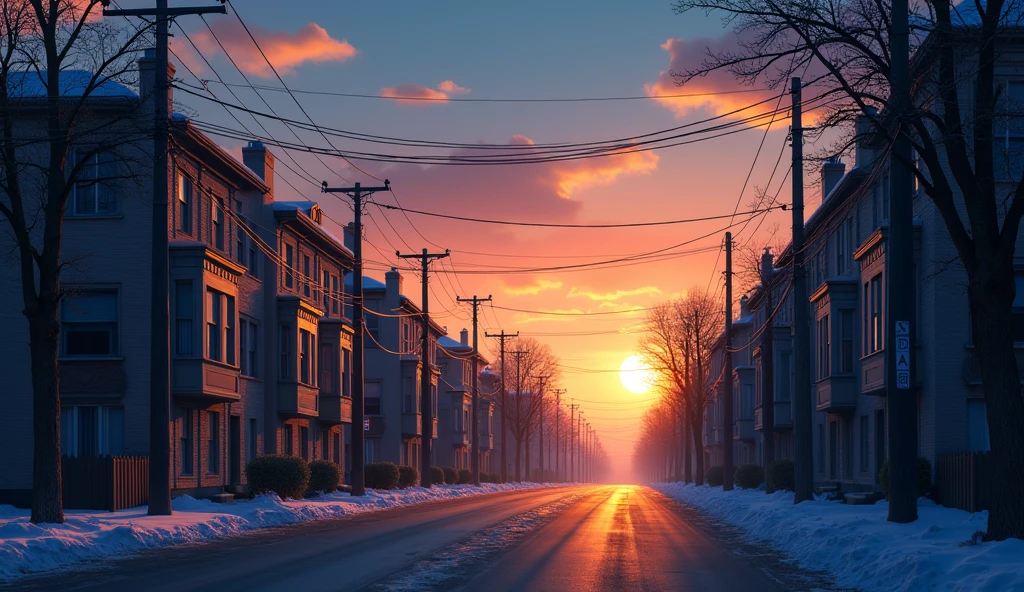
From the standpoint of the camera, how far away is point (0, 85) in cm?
2247

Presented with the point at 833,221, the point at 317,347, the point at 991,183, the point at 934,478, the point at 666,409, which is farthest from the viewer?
the point at 666,409

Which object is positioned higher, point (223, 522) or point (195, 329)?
point (195, 329)

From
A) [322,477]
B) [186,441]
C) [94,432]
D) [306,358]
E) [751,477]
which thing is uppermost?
[306,358]

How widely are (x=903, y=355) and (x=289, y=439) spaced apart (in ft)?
111

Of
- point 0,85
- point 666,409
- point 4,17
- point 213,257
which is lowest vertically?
point 666,409

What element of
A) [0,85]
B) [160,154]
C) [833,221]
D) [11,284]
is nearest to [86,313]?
[11,284]

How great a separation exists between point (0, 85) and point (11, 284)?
524 inches

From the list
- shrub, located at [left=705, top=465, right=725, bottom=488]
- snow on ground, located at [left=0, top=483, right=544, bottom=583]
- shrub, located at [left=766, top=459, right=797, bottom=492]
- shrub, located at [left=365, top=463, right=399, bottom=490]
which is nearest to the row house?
snow on ground, located at [left=0, top=483, right=544, bottom=583]

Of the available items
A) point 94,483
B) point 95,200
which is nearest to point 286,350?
point 95,200

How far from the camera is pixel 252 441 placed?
43.9 meters

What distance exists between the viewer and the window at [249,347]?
42844mm

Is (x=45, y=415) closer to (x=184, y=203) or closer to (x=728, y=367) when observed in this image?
(x=184, y=203)

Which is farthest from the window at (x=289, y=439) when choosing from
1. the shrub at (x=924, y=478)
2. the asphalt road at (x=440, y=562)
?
the shrub at (x=924, y=478)

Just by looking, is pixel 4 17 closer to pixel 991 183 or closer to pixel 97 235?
pixel 97 235
